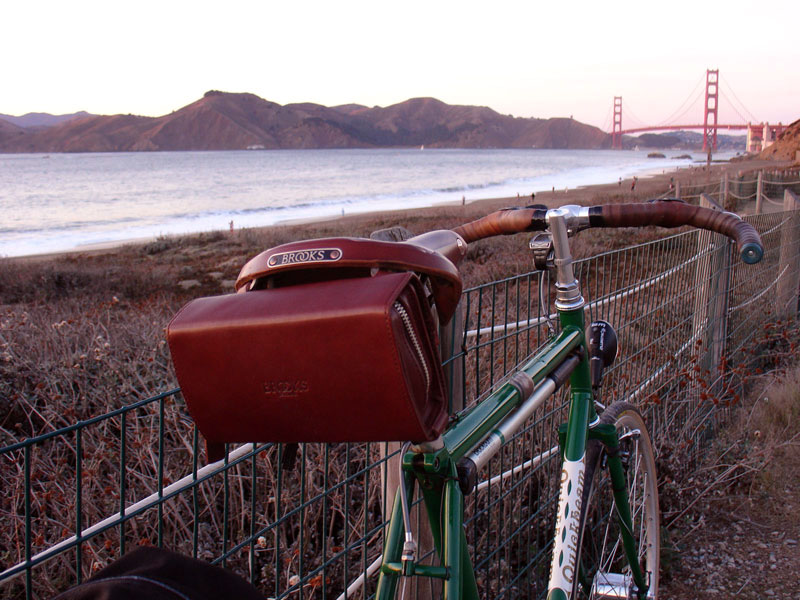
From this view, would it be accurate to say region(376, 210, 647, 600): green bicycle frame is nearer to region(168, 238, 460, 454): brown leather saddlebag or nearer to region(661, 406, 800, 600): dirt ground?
region(168, 238, 460, 454): brown leather saddlebag

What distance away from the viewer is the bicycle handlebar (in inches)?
62.9

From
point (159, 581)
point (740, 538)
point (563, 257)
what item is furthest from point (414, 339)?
point (740, 538)

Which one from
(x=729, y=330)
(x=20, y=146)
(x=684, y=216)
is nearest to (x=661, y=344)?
(x=729, y=330)

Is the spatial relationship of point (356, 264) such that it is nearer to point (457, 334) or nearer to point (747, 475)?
point (457, 334)

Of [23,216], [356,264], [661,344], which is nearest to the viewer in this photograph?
[356,264]

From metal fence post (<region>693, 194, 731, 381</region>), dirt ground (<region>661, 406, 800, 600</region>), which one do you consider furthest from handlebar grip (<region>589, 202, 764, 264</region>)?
metal fence post (<region>693, 194, 731, 381</region>)

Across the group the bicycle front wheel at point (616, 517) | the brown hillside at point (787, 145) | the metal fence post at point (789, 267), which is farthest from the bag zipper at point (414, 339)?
the brown hillside at point (787, 145)

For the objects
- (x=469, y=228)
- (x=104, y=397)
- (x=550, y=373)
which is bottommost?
(x=104, y=397)

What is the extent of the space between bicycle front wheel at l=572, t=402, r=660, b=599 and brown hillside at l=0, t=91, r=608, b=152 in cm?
17459

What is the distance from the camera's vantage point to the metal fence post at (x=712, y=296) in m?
4.07

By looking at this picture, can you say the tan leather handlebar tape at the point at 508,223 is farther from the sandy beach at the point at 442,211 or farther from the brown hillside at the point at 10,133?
the brown hillside at the point at 10,133

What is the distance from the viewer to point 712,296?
421 cm

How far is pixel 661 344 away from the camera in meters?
4.02

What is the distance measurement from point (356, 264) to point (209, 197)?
54227mm
